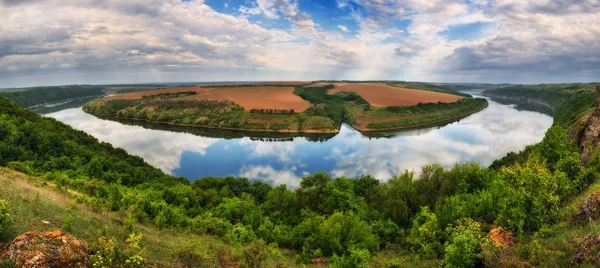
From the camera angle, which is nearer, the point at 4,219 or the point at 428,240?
the point at 4,219

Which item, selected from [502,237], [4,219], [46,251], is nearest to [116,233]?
[4,219]

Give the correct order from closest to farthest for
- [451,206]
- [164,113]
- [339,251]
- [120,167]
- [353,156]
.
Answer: [339,251]
[451,206]
[120,167]
[353,156]
[164,113]

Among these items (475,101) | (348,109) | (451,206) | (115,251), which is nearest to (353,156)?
(451,206)

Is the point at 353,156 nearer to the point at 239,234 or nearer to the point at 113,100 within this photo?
the point at 239,234

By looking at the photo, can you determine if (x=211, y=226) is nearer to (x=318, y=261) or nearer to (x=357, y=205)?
(x=318, y=261)

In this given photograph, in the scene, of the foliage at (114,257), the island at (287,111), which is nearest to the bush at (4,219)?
the foliage at (114,257)

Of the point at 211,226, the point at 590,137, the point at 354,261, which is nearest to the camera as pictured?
the point at 354,261
